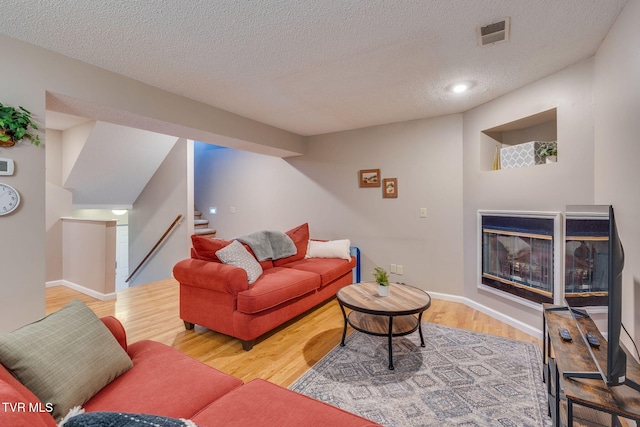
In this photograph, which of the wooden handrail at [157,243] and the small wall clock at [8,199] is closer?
the small wall clock at [8,199]

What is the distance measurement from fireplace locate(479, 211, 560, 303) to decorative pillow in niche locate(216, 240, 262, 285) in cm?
250

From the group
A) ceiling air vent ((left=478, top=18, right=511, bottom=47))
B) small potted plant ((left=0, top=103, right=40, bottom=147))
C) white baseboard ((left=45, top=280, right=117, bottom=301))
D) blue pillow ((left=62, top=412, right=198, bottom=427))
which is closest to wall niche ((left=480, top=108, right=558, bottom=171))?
ceiling air vent ((left=478, top=18, right=511, bottom=47))

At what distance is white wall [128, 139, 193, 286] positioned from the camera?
493cm

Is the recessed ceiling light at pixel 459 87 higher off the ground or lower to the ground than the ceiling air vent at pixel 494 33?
higher

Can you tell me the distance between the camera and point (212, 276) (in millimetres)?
2584

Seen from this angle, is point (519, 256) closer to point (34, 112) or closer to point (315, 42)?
point (315, 42)

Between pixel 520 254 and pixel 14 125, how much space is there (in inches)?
165

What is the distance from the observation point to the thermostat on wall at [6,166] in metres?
1.86

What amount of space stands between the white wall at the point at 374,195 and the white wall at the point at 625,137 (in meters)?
1.57

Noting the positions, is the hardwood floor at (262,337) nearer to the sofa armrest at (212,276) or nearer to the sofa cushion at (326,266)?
the sofa cushion at (326,266)

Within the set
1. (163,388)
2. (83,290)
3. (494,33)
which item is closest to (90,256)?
(83,290)

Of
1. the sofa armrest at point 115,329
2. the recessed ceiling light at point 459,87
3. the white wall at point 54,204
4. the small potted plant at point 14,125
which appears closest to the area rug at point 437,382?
the sofa armrest at point 115,329

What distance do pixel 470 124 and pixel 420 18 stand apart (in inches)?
79.6

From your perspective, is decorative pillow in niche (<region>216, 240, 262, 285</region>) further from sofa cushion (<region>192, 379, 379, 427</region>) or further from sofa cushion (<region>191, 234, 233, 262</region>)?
sofa cushion (<region>192, 379, 379, 427</region>)
